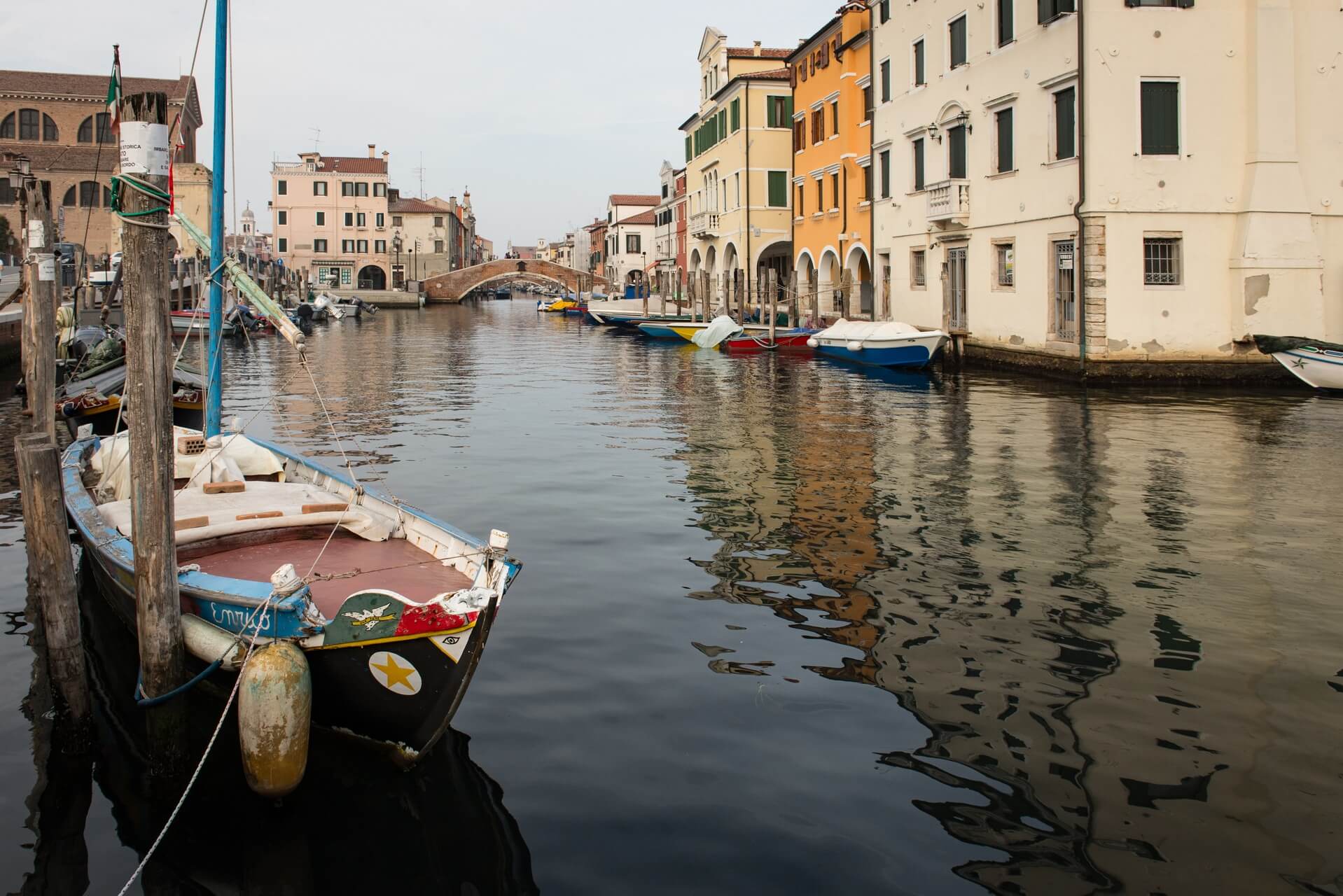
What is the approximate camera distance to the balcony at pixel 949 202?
26141 millimetres

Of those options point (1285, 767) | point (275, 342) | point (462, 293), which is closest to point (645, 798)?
point (1285, 767)

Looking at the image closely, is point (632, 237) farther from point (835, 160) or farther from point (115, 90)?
point (115, 90)

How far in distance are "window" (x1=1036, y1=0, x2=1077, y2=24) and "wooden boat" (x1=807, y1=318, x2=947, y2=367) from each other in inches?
258

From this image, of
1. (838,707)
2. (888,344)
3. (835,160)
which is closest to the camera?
(838,707)

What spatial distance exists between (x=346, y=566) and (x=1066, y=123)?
18829 millimetres

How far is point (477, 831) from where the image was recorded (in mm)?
4941

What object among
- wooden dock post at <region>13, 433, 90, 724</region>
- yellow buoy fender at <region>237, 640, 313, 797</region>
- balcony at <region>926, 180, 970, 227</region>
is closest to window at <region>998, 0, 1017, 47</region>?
balcony at <region>926, 180, 970, 227</region>

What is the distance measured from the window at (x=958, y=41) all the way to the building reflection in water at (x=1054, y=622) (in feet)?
44.1

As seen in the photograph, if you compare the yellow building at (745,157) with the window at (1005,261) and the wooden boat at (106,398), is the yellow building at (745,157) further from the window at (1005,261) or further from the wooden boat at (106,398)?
the wooden boat at (106,398)

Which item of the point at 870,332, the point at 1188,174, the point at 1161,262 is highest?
the point at 1188,174

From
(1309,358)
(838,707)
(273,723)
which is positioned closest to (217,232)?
(273,723)

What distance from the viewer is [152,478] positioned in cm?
548

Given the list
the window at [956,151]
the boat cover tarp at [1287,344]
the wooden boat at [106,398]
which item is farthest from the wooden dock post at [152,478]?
the window at [956,151]

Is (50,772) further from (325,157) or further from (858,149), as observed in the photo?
(325,157)
